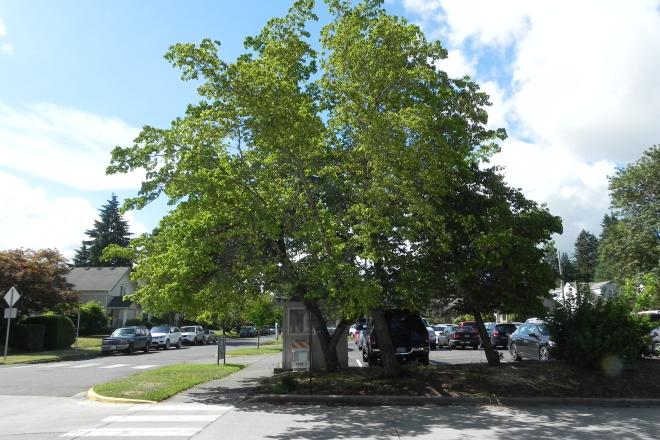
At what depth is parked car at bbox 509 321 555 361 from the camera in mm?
18109

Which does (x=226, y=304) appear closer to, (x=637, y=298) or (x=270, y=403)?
(x=270, y=403)

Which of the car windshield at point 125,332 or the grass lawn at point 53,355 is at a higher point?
the car windshield at point 125,332

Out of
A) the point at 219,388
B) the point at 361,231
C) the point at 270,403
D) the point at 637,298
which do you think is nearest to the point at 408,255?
the point at 361,231

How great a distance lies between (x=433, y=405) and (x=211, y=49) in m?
8.74

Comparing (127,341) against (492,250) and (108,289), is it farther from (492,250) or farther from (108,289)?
(108,289)

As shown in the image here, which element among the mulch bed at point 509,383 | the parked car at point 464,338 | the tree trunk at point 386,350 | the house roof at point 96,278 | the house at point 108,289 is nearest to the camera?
the mulch bed at point 509,383

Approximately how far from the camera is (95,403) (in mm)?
11930

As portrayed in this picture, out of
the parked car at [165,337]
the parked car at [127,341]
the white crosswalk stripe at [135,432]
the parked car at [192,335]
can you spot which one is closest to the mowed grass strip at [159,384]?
the white crosswalk stripe at [135,432]

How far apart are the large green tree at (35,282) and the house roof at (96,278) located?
2558 cm

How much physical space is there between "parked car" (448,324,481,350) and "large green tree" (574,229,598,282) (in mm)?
105664

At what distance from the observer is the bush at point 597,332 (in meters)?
12.2

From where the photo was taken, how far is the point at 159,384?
13.9 m

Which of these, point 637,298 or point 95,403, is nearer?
point 95,403

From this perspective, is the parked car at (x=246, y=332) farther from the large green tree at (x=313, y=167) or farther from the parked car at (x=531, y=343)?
the large green tree at (x=313, y=167)
